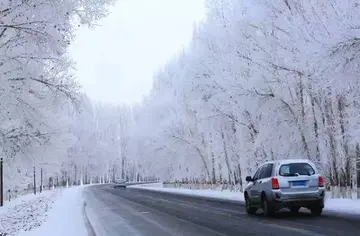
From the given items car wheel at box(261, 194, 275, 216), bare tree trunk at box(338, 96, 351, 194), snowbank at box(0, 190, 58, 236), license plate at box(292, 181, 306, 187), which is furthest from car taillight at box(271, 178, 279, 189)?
snowbank at box(0, 190, 58, 236)

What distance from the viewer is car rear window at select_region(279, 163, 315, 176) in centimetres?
1616

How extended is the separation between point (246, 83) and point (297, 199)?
11518 millimetres

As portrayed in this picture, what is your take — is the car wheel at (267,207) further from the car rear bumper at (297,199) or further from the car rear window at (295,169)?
the car rear window at (295,169)

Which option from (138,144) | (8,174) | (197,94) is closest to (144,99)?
(138,144)

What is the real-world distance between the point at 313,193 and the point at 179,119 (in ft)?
137

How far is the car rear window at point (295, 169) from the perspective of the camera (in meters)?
16.2

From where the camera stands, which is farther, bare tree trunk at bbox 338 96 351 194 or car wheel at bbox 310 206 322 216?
bare tree trunk at bbox 338 96 351 194

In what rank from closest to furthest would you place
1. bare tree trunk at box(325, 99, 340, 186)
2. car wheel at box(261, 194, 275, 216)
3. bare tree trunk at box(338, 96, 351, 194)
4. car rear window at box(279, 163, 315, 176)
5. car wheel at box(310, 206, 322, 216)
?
car wheel at box(310, 206, 322, 216) → car rear window at box(279, 163, 315, 176) → car wheel at box(261, 194, 275, 216) → bare tree trunk at box(338, 96, 351, 194) → bare tree trunk at box(325, 99, 340, 186)

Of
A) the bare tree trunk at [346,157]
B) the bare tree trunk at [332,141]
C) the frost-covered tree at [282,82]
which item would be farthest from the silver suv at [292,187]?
the bare tree trunk at [332,141]

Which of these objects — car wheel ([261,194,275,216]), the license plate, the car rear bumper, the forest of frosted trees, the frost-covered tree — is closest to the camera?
the forest of frosted trees

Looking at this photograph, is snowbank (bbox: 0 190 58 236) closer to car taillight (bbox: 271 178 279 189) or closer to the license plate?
car taillight (bbox: 271 178 279 189)

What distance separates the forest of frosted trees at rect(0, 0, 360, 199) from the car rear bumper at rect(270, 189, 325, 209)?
321 cm

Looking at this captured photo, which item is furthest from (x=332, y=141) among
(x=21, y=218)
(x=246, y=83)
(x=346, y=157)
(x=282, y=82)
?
(x=21, y=218)

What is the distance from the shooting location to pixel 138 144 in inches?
4215
